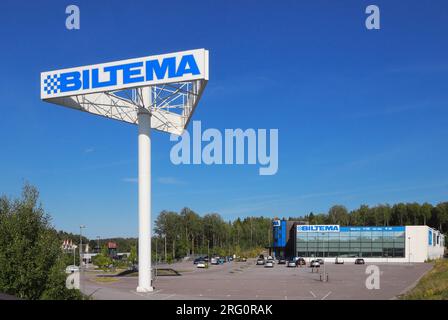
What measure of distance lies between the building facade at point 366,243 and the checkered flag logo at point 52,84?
79.6 m

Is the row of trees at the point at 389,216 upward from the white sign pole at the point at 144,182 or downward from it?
downward

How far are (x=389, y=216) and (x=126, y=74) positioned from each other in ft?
523

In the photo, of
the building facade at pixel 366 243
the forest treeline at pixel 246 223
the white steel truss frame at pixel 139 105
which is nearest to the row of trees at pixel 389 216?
the forest treeline at pixel 246 223

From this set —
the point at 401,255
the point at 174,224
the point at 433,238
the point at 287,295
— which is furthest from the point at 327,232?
the point at 287,295

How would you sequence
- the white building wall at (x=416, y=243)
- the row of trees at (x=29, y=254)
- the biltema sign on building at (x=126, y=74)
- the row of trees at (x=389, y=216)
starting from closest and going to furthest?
1. the row of trees at (x=29, y=254)
2. the biltema sign on building at (x=126, y=74)
3. the white building wall at (x=416, y=243)
4. the row of trees at (x=389, y=216)

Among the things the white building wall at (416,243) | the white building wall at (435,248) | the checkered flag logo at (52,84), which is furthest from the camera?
the white building wall at (435,248)

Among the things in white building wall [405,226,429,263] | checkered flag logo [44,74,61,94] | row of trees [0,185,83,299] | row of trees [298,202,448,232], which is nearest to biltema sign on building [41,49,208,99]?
checkered flag logo [44,74,61,94]

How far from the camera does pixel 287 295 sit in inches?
1399

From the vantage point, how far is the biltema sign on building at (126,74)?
2962 cm

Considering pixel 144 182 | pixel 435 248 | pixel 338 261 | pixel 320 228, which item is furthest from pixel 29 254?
pixel 435 248

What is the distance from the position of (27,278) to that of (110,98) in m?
17.6

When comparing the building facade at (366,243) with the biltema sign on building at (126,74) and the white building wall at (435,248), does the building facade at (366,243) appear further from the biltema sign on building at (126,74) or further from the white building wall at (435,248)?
the biltema sign on building at (126,74)

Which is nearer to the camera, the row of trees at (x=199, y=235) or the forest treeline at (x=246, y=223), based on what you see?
the row of trees at (x=199, y=235)
